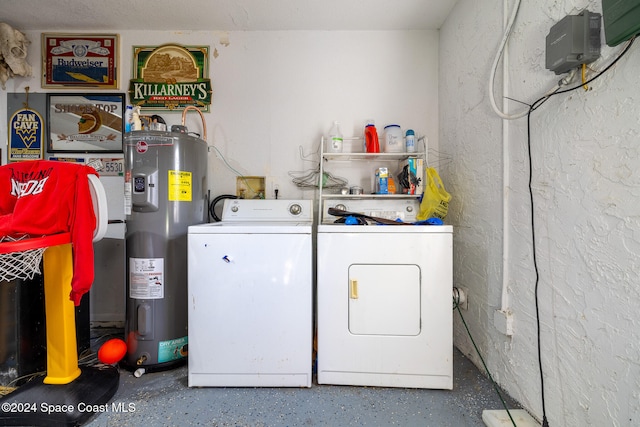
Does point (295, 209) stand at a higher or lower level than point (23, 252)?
higher

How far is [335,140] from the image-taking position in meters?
1.81

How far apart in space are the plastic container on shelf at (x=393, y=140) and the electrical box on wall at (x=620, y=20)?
1.08 meters

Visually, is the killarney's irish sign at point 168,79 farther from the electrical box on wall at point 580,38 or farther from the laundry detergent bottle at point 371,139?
the electrical box on wall at point 580,38

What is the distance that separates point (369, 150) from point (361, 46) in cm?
82

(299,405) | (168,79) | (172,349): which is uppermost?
(168,79)

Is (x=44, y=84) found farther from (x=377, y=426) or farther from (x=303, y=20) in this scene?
(x=377, y=426)

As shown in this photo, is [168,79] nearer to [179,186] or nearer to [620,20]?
[179,186]

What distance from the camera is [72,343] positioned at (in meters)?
1.23

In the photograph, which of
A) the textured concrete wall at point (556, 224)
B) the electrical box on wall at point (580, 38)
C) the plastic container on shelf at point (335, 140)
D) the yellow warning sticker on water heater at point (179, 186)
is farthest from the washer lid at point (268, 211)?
the electrical box on wall at point (580, 38)

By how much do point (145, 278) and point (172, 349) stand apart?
43 centimetres

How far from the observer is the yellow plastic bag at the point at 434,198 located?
157cm

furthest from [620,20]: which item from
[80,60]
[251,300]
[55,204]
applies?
[80,60]

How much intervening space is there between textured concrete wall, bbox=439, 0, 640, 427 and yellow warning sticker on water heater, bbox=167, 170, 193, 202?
165cm

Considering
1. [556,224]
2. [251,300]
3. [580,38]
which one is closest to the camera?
[580,38]
